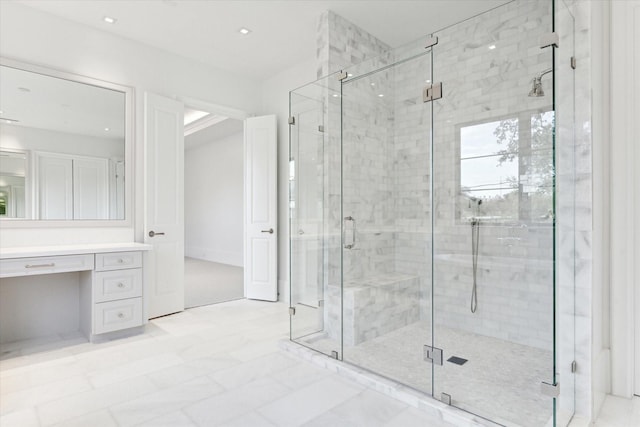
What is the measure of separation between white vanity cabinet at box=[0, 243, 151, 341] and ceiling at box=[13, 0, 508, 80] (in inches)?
82.3

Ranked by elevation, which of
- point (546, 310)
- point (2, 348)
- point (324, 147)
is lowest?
point (2, 348)

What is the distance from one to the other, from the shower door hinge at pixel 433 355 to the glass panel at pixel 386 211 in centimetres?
24

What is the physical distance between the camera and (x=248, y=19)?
3385mm

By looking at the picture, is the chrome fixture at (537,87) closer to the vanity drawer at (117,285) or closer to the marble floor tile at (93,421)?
the marble floor tile at (93,421)

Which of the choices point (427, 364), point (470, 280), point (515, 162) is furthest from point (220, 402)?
point (515, 162)

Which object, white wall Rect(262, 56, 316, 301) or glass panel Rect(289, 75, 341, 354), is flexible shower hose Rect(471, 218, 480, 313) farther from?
white wall Rect(262, 56, 316, 301)

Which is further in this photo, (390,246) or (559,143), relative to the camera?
(390,246)

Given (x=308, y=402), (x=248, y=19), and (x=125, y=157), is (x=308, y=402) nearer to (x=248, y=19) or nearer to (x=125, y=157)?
(x=125, y=157)

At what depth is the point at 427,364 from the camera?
2203mm

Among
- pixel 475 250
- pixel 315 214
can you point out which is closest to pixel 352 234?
pixel 315 214

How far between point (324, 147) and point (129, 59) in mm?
2262

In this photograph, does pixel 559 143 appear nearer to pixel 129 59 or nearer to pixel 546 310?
pixel 546 310

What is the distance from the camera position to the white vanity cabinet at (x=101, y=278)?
275 cm

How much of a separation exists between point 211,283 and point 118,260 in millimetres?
2503
